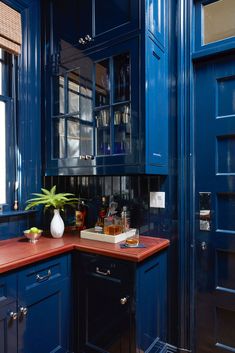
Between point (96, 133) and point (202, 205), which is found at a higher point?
point (96, 133)

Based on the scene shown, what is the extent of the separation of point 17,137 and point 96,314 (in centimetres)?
142

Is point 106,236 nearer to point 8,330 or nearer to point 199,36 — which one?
point 8,330

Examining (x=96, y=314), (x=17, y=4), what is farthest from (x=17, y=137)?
(x=96, y=314)

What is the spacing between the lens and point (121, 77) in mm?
1772

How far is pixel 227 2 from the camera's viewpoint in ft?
5.74

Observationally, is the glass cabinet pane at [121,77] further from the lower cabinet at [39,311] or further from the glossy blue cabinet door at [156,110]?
the lower cabinet at [39,311]

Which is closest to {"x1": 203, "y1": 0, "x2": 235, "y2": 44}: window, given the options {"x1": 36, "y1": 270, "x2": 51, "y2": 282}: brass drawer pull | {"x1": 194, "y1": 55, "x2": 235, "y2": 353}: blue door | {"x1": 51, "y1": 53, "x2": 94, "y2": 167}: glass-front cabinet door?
{"x1": 194, "y1": 55, "x2": 235, "y2": 353}: blue door

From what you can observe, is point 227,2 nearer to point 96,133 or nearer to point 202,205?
point 96,133

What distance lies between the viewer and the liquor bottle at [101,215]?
1946mm

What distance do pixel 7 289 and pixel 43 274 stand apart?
243 millimetres

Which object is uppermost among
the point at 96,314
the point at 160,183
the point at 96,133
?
the point at 96,133

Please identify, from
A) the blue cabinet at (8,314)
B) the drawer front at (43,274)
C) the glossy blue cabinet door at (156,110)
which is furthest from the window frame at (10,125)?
the glossy blue cabinet door at (156,110)

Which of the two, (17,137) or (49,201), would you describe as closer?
(49,201)

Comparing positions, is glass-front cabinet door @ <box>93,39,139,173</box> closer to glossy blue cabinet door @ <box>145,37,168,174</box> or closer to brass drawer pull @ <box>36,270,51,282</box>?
glossy blue cabinet door @ <box>145,37,168,174</box>
